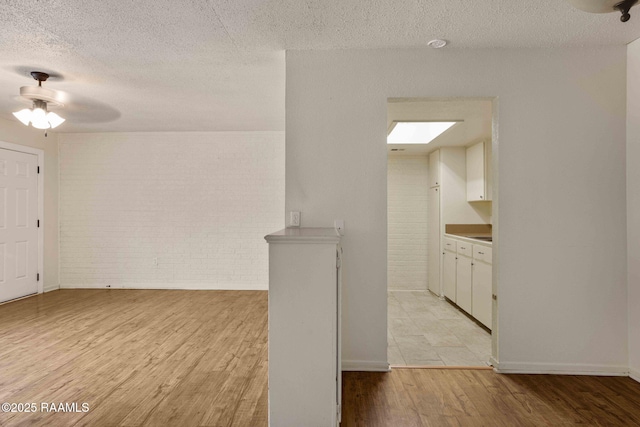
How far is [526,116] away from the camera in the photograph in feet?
9.12

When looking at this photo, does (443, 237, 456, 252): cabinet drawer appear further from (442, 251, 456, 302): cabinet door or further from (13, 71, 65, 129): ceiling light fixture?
(13, 71, 65, 129): ceiling light fixture

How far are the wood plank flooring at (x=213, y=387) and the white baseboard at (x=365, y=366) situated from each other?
0.05 meters

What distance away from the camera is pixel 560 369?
273 centimetres

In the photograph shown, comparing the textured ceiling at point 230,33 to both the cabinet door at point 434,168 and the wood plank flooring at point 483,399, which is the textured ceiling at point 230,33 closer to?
the wood plank flooring at point 483,399

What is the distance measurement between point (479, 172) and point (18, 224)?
645cm

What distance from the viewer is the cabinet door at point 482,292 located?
12.6ft

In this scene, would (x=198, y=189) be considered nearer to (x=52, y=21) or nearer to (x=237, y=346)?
(x=237, y=346)

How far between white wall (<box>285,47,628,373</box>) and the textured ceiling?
184mm

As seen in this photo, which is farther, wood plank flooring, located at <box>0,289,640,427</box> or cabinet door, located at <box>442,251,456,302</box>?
cabinet door, located at <box>442,251,456,302</box>

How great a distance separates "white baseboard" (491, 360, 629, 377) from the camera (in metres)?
2.69

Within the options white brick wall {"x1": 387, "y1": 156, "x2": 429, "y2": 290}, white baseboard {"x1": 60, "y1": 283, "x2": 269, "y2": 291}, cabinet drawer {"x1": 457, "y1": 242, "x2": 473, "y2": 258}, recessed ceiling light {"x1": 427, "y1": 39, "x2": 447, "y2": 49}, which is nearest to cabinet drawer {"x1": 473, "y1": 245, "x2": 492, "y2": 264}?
cabinet drawer {"x1": 457, "y1": 242, "x2": 473, "y2": 258}

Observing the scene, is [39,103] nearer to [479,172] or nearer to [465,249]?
[465,249]

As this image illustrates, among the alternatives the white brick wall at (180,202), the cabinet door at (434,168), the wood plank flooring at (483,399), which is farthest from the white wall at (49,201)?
the cabinet door at (434,168)

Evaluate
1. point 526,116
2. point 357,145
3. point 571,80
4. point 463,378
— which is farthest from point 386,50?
point 463,378
